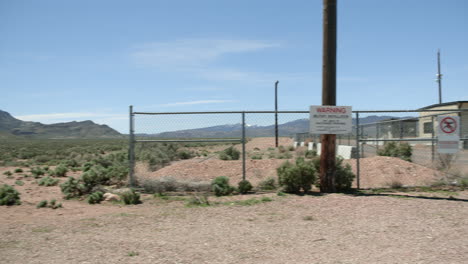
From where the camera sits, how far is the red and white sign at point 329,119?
1029 centimetres

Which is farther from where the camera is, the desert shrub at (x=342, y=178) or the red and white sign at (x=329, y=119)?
the desert shrub at (x=342, y=178)

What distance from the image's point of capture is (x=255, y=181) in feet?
41.2

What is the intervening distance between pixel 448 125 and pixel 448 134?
26 cm

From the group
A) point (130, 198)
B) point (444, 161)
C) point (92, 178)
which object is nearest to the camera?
point (130, 198)

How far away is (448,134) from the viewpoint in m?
10.4

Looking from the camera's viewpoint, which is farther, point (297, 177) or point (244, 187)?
point (244, 187)

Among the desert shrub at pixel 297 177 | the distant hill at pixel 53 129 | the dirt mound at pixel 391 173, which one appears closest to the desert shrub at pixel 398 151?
the dirt mound at pixel 391 173

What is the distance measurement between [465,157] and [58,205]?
1657 centimetres

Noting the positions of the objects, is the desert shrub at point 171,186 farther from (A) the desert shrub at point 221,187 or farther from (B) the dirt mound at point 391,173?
(B) the dirt mound at point 391,173

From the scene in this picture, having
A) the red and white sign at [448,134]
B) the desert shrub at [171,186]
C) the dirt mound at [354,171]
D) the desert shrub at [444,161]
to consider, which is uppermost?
the red and white sign at [448,134]

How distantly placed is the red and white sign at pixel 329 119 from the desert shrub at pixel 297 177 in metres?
1.06

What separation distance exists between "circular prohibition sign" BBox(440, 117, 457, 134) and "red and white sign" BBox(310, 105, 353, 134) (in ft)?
8.69

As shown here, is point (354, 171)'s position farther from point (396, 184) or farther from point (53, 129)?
point (53, 129)

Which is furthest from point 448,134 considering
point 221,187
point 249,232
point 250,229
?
point 249,232
